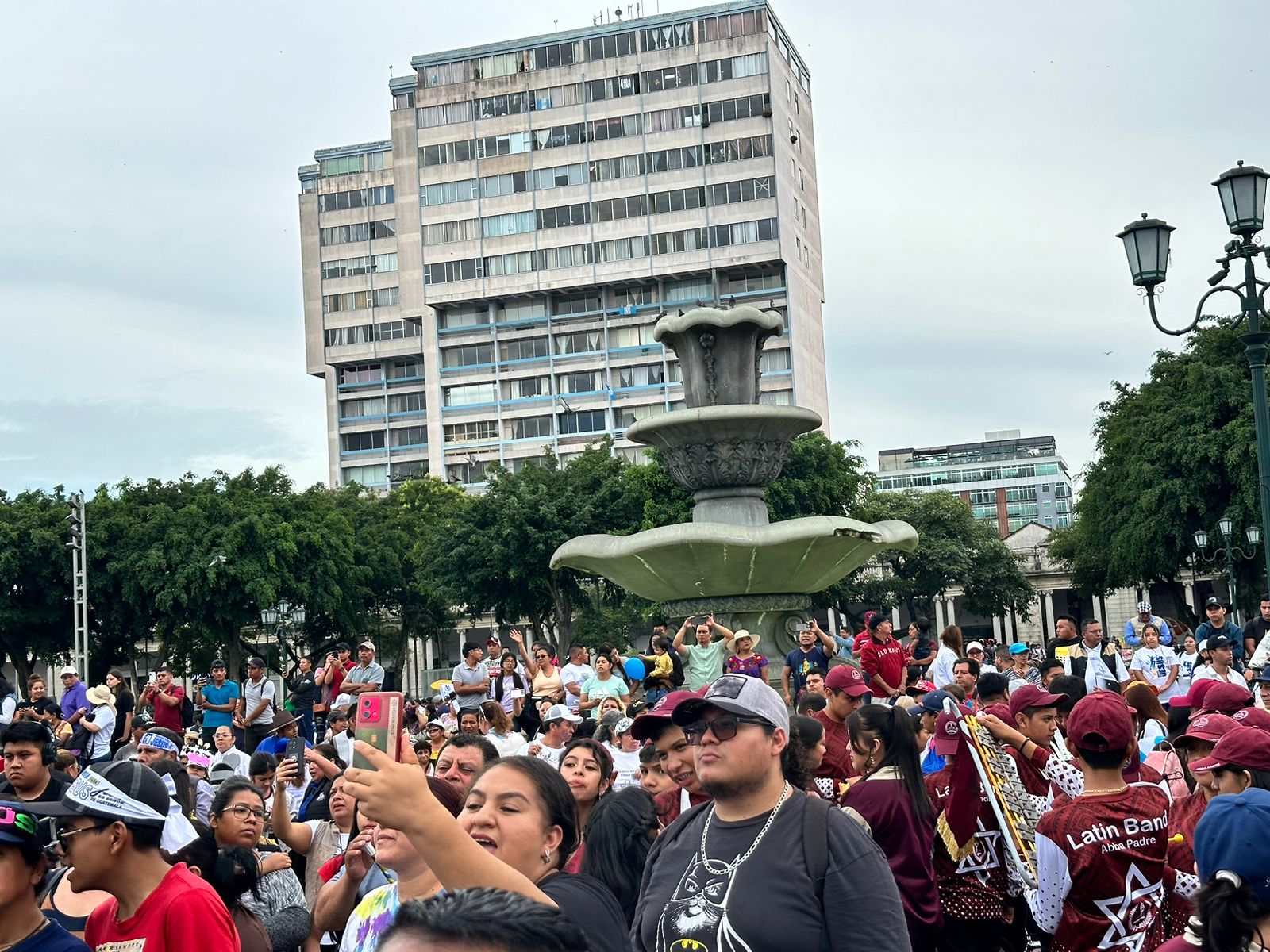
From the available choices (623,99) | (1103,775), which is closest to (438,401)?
(623,99)

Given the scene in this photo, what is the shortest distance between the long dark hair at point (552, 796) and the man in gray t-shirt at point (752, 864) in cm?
26

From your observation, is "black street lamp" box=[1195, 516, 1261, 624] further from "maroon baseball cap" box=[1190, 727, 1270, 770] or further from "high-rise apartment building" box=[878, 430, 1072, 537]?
"high-rise apartment building" box=[878, 430, 1072, 537]

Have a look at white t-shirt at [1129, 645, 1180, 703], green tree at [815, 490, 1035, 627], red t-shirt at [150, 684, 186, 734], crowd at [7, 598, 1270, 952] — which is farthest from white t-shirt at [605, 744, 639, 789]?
green tree at [815, 490, 1035, 627]

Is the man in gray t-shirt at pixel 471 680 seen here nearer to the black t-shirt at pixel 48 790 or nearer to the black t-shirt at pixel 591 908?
the black t-shirt at pixel 48 790

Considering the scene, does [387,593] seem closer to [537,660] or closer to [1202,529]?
[1202,529]

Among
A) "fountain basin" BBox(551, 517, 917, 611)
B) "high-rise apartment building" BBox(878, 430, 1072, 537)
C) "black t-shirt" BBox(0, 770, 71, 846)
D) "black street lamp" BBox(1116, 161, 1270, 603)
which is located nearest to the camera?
"black t-shirt" BBox(0, 770, 71, 846)

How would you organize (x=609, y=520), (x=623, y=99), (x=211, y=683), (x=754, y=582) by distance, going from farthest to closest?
1. (x=623, y=99)
2. (x=609, y=520)
3. (x=754, y=582)
4. (x=211, y=683)

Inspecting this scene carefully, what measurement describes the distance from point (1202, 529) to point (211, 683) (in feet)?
121

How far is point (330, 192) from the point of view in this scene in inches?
4107

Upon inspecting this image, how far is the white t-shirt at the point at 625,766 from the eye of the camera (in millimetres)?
9039

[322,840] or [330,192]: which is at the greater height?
[330,192]

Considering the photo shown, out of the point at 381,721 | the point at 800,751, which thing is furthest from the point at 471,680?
the point at 381,721

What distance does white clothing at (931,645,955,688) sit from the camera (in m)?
15.3

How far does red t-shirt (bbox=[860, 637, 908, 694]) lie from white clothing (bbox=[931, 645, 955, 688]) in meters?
0.63
